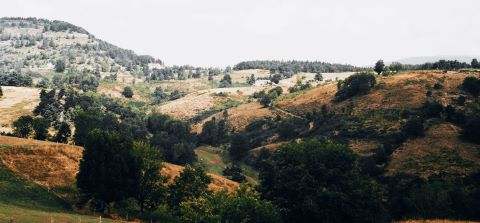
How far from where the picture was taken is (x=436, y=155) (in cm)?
12119

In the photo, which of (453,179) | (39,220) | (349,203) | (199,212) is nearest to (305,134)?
(453,179)

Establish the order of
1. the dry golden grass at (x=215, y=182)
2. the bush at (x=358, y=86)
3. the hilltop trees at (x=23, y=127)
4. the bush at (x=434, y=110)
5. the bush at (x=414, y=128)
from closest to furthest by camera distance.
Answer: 1. the dry golden grass at (x=215, y=182)
2. the hilltop trees at (x=23, y=127)
3. the bush at (x=414, y=128)
4. the bush at (x=434, y=110)
5. the bush at (x=358, y=86)

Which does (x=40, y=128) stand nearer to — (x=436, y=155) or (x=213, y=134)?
(x=213, y=134)

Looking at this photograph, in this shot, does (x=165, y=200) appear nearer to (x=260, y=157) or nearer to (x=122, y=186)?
(x=122, y=186)

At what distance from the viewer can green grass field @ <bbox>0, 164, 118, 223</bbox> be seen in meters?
58.6

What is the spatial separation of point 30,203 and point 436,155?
98.4 m

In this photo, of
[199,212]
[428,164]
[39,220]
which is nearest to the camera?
[39,220]

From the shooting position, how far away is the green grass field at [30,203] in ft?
192

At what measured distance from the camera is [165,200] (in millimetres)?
78000

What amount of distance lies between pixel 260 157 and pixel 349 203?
77607 mm

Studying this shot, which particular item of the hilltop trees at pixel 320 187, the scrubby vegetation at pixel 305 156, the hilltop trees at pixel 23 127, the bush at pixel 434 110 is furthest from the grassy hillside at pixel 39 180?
the bush at pixel 434 110

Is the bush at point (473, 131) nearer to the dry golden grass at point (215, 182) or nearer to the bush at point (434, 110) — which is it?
the bush at point (434, 110)

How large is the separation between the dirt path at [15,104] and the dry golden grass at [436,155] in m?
116

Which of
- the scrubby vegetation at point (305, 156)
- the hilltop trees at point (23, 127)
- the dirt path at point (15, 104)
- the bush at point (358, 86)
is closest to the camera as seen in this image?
the scrubby vegetation at point (305, 156)
